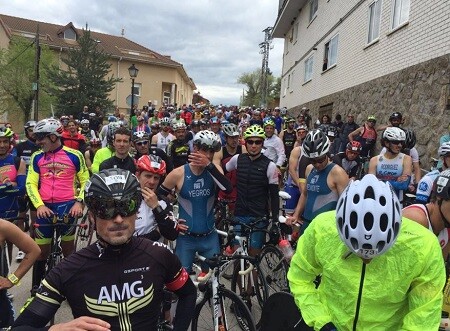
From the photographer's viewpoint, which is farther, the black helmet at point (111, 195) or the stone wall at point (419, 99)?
the stone wall at point (419, 99)

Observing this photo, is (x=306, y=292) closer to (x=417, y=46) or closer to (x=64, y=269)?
(x=64, y=269)

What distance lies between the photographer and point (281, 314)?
2.48 m

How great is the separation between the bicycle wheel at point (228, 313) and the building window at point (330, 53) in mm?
15988

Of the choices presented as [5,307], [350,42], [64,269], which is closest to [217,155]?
[5,307]

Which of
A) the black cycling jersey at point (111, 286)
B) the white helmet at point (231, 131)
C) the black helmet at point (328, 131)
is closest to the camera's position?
the black cycling jersey at point (111, 286)

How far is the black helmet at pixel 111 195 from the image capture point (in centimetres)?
203

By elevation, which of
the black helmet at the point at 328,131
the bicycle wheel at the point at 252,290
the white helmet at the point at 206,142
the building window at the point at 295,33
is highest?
the building window at the point at 295,33

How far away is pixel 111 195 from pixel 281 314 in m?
1.33

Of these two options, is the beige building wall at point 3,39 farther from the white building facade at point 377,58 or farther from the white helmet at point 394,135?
the white helmet at point 394,135

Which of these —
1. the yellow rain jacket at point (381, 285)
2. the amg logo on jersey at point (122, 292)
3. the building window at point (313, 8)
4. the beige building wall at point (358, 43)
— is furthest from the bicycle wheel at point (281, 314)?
the building window at point (313, 8)

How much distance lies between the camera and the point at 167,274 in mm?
2225

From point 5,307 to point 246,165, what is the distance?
3.10 m

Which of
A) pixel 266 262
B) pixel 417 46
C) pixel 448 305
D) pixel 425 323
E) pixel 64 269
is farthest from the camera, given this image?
pixel 417 46

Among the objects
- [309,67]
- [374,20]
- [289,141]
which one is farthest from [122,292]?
[309,67]
